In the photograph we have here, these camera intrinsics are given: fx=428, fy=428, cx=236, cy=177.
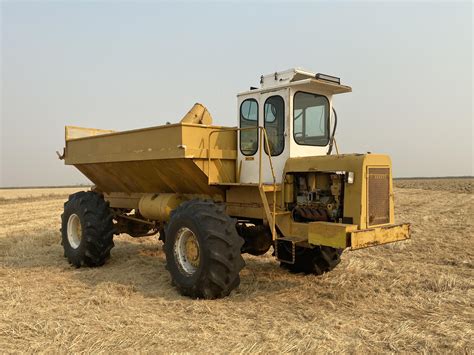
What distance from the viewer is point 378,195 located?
245 inches

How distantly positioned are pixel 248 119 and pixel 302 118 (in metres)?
0.94

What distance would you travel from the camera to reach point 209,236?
239 inches

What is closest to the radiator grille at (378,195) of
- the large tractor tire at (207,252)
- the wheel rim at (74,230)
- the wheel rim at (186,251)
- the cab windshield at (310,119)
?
the cab windshield at (310,119)

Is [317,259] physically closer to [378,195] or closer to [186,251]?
[378,195]

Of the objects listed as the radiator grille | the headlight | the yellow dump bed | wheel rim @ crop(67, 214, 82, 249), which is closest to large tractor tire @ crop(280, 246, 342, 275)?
the radiator grille

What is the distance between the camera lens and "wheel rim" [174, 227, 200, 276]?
659 centimetres

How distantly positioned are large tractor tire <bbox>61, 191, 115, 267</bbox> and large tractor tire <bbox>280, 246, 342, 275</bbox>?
389 centimetres

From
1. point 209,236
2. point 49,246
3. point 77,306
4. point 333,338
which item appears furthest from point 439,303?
point 49,246

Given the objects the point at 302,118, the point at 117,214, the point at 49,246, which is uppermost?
the point at 302,118

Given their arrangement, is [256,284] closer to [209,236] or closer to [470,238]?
[209,236]

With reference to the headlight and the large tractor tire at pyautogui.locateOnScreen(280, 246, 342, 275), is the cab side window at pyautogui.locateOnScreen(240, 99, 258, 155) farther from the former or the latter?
the large tractor tire at pyautogui.locateOnScreen(280, 246, 342, 275)

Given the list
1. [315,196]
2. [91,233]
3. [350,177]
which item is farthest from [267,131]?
[91,233]

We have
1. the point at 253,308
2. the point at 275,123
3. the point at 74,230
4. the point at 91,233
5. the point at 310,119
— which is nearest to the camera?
the point at 253,308

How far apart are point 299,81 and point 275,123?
761 mm
